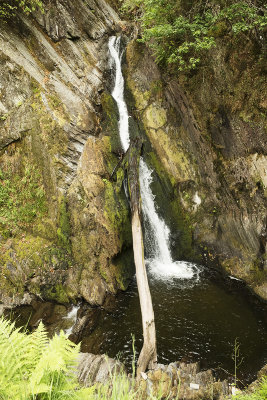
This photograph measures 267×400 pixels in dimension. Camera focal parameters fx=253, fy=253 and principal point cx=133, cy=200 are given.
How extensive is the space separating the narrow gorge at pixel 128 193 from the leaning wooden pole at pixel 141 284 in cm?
70

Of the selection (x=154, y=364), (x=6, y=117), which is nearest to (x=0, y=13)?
(x=6, y=117)

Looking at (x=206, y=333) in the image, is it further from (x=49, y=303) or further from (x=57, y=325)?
(x=49, y=303)

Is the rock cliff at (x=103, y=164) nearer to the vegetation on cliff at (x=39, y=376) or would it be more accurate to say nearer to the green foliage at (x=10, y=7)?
the green foliage at (x=10, y=7)

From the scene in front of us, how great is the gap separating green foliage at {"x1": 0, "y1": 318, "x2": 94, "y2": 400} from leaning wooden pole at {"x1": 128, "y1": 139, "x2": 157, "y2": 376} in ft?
13.3

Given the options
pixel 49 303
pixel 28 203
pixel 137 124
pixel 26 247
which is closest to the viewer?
pixel 49 303

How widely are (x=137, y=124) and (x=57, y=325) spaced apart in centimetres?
900

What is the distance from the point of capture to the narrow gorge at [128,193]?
777 cm

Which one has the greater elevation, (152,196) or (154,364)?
(152,196)

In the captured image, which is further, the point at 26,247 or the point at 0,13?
the point at 0,13

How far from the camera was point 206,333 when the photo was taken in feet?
23.9

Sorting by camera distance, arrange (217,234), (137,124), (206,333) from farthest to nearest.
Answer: (137,124), (217,234), (206,333)

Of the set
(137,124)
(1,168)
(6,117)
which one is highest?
(137,124)

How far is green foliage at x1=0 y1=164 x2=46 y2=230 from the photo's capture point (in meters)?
9.54

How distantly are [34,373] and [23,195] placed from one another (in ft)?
29.5
